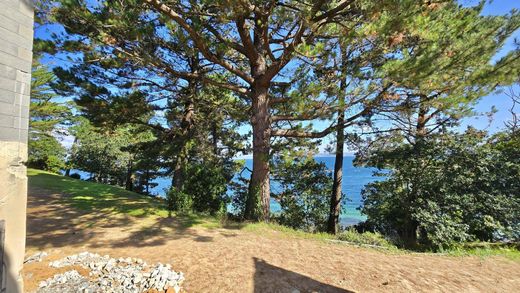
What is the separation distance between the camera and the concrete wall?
7.84ft

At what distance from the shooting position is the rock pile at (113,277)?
3.22m

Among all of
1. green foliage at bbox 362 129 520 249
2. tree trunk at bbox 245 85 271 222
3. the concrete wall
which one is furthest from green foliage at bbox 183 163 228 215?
the concrete wall

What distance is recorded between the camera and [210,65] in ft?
30.4

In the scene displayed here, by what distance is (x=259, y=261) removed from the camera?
13.8ft

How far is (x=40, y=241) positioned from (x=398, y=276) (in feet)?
19.9

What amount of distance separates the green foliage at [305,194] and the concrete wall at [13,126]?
8.86 m

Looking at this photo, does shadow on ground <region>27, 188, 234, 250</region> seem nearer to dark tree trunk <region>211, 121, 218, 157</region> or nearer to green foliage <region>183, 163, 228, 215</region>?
green foliage <region>183, 163, 228, 215</region>

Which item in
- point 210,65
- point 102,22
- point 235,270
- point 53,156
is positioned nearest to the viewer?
point 235,270

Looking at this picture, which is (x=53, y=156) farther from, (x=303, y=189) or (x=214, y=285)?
(x=214, y=285)

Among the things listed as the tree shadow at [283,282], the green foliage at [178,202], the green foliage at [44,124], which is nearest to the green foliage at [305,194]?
the green foliage at [178,202]

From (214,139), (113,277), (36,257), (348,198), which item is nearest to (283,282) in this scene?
(113,277)

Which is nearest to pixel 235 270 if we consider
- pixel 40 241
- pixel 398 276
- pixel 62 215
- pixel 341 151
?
pixel 398 276

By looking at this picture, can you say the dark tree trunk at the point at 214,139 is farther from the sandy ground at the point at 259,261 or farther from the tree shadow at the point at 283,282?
the tree shadow at the point at 283,282

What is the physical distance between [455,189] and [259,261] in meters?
6.03
